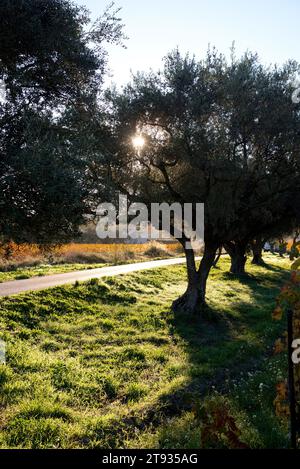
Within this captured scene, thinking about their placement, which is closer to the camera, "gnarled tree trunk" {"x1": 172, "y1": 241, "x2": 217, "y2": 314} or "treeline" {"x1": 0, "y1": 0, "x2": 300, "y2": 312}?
"treeline" {"x1": 0, "y1": 0, "x2": 300, "y2": 312}

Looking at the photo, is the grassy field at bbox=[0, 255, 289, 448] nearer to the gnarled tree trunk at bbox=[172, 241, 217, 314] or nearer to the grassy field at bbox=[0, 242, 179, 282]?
the gnarled tree trunk at bbox=[172, 241, 217, 314]

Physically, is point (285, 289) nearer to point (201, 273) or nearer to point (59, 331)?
point (59, 331)

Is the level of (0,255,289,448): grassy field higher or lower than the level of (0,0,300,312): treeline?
lower

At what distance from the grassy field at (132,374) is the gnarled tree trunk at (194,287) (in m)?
0.89

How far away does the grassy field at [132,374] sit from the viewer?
24.0ft

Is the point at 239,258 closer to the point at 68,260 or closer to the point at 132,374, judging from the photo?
the point at 68,260

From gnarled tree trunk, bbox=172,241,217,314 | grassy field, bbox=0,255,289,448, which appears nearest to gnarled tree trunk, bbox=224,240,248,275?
grassy field, bbox=0,255,289,448

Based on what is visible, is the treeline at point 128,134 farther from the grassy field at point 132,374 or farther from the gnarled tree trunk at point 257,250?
the gnarled tree trunk at point 257,250

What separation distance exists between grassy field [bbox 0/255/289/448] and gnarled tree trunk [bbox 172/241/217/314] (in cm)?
89

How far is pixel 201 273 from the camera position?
68.3ft

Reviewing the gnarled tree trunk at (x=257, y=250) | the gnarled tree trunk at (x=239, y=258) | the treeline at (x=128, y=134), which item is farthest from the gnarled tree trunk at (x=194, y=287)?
the gnarled tree trunk at (x=257, y=250)

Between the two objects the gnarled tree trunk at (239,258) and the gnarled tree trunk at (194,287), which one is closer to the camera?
the gnarled tree trunk at (194,287)

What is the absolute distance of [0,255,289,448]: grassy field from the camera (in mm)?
7320

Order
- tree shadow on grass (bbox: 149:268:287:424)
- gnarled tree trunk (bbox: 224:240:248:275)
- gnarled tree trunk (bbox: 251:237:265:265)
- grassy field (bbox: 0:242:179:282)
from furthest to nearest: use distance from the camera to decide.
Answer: gnarled tree trunk (bbox: 251:237:265:265), gnarled tree trunk (bbox: 224:240:248:275), grassy field (bbox: 0:242:179:282), tree shadow on grass (bbox: 149:268:287:424)
